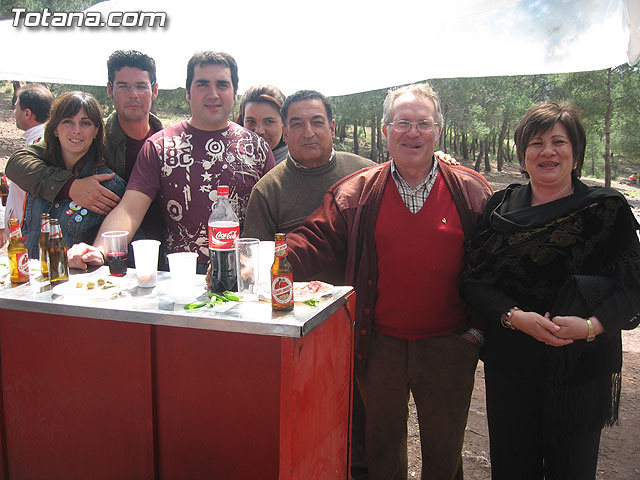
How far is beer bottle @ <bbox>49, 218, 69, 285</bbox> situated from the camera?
223cm

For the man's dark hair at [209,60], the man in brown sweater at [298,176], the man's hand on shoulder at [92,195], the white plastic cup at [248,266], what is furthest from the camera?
the man's dark hair at [209,60]

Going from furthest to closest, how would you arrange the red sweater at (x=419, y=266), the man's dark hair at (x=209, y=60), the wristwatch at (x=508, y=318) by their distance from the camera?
1. the man's dark hair at (x=209, y=60)
2. the red sweater at (x=419, y=266)
3. the wristwatch at (x=508, y=318)

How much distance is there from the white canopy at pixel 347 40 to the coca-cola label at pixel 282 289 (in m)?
2.53

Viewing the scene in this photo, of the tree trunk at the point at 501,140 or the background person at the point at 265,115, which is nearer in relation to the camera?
the background person at the point at 265,115

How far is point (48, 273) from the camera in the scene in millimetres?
2316

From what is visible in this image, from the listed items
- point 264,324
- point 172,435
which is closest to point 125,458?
point 172,435

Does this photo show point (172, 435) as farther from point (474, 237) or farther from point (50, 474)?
point (474, 237)

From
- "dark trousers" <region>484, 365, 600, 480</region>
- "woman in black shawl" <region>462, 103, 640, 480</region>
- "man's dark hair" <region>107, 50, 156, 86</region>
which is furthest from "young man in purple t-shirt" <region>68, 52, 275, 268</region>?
"dark trousers" <region>484, 365, 600, 480</region>

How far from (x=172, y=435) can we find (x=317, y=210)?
4.46 feet

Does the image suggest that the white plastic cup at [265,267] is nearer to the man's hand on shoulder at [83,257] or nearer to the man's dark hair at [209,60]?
the man's hand on shoulder at [83,257]

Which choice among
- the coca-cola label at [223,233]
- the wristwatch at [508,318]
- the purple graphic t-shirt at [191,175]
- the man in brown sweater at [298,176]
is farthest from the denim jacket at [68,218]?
the wristwatch at [508,318]

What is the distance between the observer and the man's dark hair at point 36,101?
5113mm

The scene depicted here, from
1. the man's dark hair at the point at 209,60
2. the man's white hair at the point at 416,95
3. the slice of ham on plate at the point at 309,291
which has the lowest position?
the slice of ham on plate at the point at 309,291

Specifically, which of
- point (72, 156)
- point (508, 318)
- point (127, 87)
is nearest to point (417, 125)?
point (508, 318)
